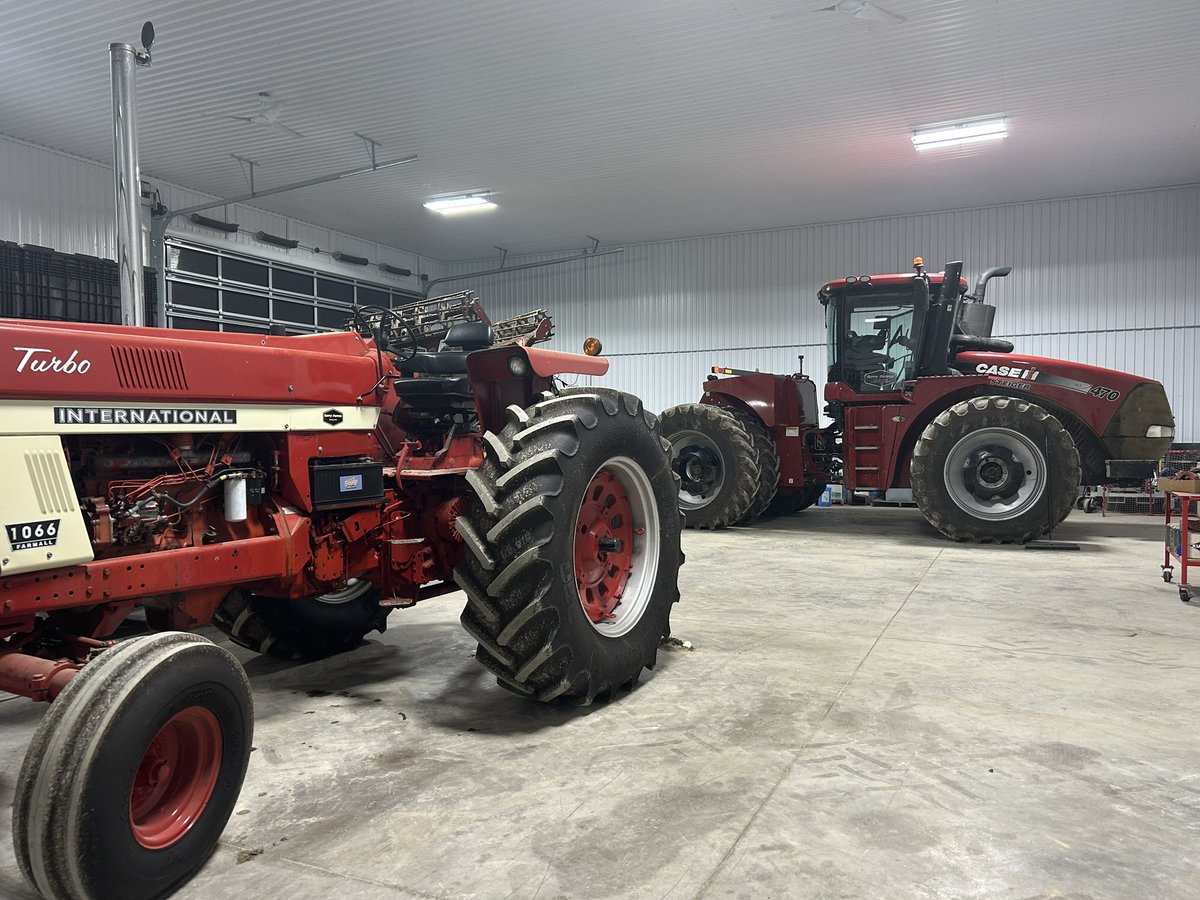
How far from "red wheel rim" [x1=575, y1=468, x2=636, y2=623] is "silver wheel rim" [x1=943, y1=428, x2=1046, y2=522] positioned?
513cm

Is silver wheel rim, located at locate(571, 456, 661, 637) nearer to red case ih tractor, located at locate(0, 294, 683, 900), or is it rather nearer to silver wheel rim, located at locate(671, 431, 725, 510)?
red case ih tractor, located at locate(0, 294, 683, 900)

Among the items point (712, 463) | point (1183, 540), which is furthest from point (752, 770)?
point (712, 463)

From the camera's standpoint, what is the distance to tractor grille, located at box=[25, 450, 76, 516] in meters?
2.04

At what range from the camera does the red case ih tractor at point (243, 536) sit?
1778 mm

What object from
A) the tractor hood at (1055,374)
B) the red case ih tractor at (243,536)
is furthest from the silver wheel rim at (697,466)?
the red case ih tractor at (243,536)

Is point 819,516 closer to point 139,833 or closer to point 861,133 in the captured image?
point 861,133

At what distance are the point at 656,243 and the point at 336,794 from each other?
1371cm

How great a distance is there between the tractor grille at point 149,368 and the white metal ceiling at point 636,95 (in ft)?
19.2

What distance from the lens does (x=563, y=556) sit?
2.80 m

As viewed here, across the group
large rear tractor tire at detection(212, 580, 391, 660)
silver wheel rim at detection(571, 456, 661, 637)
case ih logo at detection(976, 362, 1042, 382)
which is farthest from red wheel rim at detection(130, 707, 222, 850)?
case ih logo at detection(976, 362, 1042, 382)

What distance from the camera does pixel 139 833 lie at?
71.7 inches

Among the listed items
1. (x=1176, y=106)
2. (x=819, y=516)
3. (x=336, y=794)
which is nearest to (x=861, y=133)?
(x=1176, y=106)

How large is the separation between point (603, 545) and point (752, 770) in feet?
3.71

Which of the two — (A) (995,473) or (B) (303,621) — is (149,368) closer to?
(B) (303,621)
